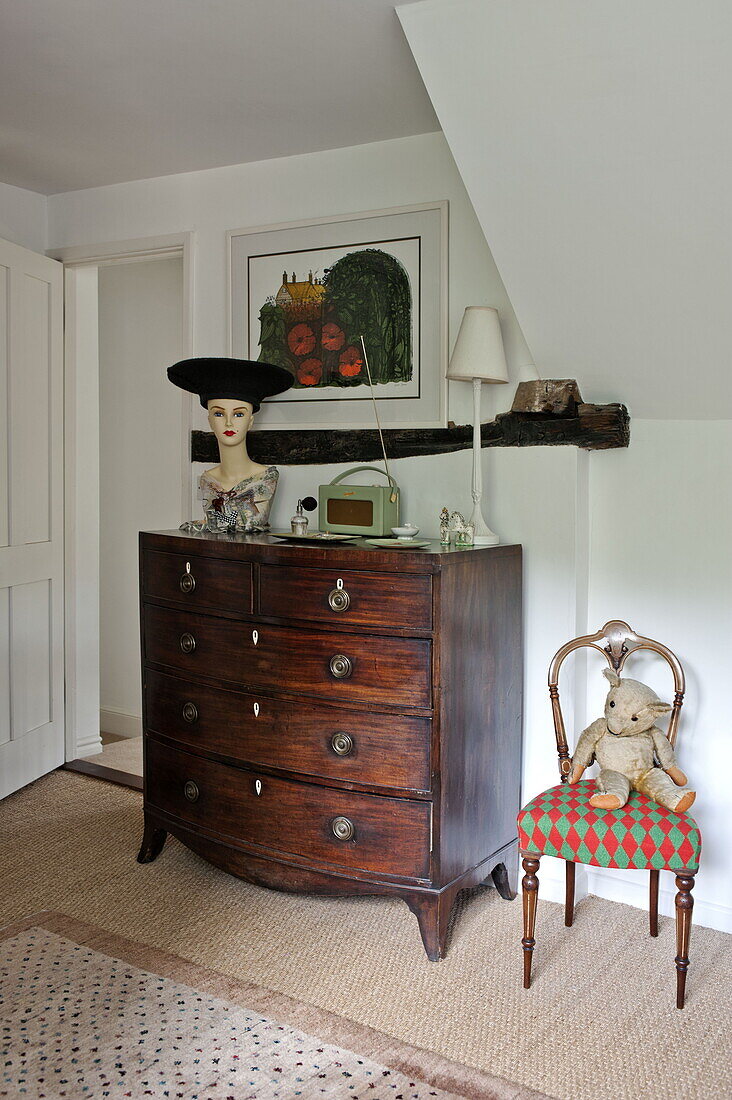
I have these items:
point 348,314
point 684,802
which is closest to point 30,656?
point 348,314

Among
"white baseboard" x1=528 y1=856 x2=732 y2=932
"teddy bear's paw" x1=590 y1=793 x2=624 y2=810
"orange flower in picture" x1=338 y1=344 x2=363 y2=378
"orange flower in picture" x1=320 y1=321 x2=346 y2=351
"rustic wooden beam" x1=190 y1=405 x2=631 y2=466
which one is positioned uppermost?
"orange flower in picture" x1=320 y1=321 x2=346 y2=351

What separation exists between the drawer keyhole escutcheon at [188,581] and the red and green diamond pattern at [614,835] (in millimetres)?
1169

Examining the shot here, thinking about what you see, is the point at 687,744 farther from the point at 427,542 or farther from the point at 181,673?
the point at 181,673

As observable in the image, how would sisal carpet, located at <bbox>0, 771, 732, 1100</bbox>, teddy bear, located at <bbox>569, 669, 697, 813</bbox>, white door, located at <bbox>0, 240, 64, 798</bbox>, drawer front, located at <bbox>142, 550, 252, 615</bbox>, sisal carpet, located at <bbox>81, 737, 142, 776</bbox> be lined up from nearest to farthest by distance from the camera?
1. sisal carpet, located at <bbox>0, 771, 732, 1100</bbox>
2. teddy bear, located at <bbox>569, 669, 697, 813</bbox>
3. drawer front, located at <bbox>142, 550, 252, 615</bbox>
4. white door, located at <bbox>0, 240, 64, 798</bbox>
5. sisal carpet, located at <bbox>81, 737, 142, 776</bbox>

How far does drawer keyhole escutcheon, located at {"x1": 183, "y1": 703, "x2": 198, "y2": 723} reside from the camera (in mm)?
2811

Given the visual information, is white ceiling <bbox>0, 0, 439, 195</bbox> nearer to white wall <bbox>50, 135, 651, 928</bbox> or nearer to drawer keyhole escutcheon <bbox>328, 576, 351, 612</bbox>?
white wall <bbox>50, 135, 651, 928</bbox>

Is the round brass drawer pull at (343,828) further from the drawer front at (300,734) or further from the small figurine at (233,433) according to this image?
the small figurine at (233,433)

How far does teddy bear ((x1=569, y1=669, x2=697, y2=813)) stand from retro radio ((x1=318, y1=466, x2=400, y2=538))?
802 millimetres

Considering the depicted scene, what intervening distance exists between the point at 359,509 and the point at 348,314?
0.74 m

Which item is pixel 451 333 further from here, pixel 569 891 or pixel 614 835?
pixel 569 891

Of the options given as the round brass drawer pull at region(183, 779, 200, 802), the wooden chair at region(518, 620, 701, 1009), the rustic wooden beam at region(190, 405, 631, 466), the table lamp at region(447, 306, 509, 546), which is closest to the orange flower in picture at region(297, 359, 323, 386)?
the rustic wooden beam at region(190, 405, 631, 466)

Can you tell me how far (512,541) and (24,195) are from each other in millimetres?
2476

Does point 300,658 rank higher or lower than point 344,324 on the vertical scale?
lower

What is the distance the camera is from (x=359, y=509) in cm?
285
